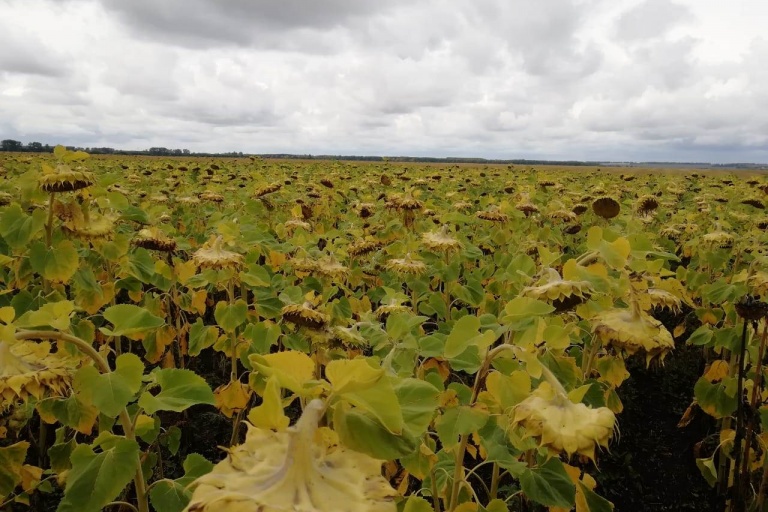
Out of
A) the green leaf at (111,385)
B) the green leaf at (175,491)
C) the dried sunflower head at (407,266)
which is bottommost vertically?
the green leaf at (175,491)

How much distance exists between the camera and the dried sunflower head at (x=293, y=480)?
1.91 feet

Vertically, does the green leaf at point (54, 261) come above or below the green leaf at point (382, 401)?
below

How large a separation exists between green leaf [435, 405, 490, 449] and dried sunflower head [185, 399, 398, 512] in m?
0.66

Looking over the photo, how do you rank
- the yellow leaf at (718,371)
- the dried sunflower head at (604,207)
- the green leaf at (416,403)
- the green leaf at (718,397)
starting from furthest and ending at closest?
the dried sunflower head at (604,207), the yellow leaf at (718,371), the green leaf at (718,397), the green leaf at (416,403)

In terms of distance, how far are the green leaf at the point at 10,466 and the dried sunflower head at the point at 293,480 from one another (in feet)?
5.77

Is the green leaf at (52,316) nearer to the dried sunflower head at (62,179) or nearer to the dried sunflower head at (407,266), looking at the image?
the dried sunflower head at (62,179)

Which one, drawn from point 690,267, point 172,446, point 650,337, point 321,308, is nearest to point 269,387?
point 650,337

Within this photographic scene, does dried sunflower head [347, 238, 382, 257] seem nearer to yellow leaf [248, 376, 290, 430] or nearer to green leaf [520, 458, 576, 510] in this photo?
green leaf [520, 458, 576, 510]

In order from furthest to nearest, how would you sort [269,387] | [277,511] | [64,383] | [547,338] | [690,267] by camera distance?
[690,267]
[547,338]
[64,383]
[269,387]
[277,511]

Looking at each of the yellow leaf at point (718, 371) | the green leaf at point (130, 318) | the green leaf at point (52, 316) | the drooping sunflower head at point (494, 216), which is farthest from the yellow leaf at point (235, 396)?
the drooping sunflower head at point (494, 216)

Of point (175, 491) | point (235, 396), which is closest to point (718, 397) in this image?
point (235, 396)

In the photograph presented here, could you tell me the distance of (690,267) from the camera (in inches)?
197

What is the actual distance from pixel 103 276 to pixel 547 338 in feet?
11.3

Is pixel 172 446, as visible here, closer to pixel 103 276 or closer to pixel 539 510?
pixel 103 276
